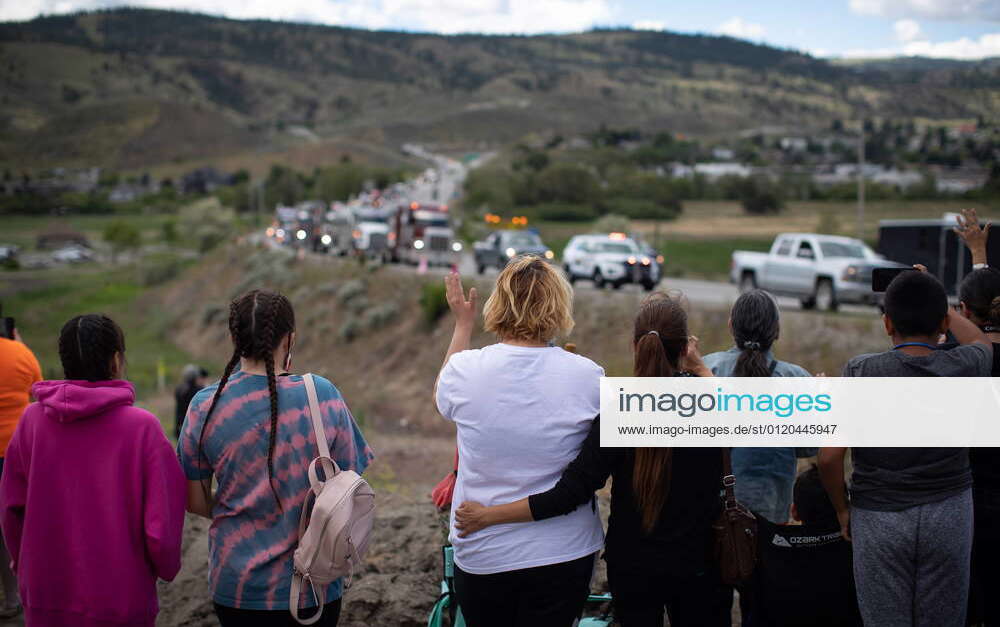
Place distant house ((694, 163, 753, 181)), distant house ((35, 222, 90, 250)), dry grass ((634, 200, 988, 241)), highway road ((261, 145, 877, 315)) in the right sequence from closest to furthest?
1. highway road ((261, 145, 877, 315))
2. dry grass ((634, 200, 988, 241))
3. distant house ((694, 163, 753, 181))
4. distant house ((35, 222, 90, 250))

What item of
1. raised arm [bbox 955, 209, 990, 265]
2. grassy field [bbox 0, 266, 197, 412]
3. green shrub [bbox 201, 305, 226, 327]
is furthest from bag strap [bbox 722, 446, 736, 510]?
green shrub [bbox 201, 305, 226, 327]

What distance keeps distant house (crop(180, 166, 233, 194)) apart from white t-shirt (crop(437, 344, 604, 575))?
159m

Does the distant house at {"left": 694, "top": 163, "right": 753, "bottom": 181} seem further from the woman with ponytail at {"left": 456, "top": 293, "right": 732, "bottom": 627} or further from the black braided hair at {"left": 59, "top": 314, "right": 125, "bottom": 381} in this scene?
the black braided hair at {"left": 59, "top": 314, "right": 125, "bottom": 381}

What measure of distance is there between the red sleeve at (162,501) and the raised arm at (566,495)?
1146 millimetres

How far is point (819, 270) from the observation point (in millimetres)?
23438

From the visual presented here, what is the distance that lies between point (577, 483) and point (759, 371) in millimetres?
1462

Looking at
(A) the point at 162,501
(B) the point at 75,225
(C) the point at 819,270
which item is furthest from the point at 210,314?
(B) the point at 75,225

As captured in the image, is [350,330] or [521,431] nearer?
[521,431]

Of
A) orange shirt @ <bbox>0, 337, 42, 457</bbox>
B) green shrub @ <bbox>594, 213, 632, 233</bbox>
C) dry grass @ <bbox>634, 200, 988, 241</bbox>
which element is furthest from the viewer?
dry grass @ <bbox>634, 200, 988, 241</bbox>

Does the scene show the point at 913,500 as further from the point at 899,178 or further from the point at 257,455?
the point at 899,178

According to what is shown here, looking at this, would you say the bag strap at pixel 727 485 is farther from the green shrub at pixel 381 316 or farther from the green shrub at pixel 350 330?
the green shrub at pixel 350 330

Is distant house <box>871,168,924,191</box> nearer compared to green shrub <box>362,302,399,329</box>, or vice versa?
green shrub <box>362,302,399,329</box>

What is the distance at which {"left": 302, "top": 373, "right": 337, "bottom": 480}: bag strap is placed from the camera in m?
3.68

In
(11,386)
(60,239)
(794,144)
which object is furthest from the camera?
(794,144)
